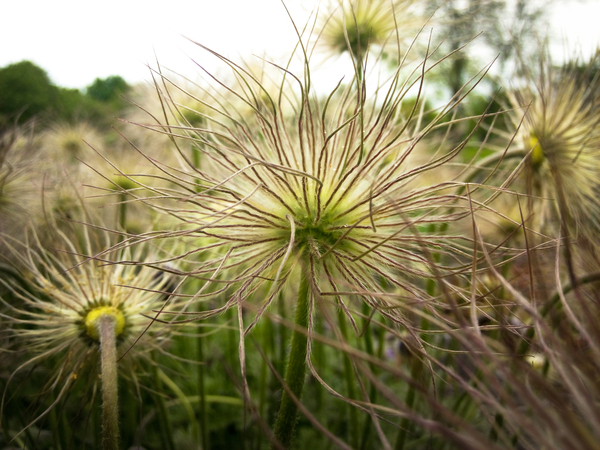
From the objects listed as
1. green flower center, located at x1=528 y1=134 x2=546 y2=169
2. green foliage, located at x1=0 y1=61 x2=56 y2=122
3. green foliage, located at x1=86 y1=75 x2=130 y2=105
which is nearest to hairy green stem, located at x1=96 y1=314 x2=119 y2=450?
green flower center, located at x1=528 y1=134 x2=546 y2=169

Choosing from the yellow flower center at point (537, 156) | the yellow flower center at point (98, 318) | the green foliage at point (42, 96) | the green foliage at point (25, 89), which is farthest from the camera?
the green foliage at point (25, 89)

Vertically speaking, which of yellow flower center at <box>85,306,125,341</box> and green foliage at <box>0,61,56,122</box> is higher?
green foliage at <box>0,61,56,122</box>

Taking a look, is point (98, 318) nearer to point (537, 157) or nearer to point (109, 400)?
point (109, 400)

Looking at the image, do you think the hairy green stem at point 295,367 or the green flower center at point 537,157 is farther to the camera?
the green flower center at point 537,157

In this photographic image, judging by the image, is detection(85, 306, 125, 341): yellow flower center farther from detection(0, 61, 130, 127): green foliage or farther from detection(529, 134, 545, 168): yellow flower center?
detection(0, 61, 130, 127): green foliage

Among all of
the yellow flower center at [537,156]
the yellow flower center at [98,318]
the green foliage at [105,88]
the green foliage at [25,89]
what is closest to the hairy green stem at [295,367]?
the yellow flower center at [98,318]

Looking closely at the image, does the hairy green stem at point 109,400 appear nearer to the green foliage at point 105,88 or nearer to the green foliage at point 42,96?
the green foliage at point 42,96

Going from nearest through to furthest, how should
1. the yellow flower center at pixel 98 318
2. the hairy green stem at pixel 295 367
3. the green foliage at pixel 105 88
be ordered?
1. the hairy green stem at pixel 295 367
2. the yellow flower center at pixel 98 318
3. the green foliage at pixel 105 88

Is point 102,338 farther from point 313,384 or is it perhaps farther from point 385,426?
point 313,384

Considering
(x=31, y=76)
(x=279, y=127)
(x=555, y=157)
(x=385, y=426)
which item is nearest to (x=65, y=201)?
(x=279, y=127)
